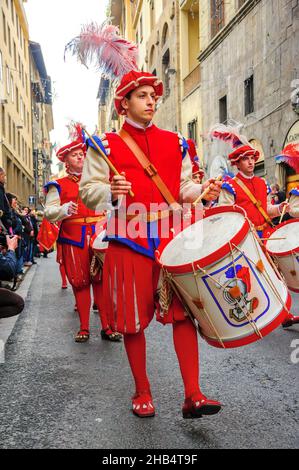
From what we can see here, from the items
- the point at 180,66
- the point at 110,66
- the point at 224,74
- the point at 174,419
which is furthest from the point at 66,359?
the point at 180,66

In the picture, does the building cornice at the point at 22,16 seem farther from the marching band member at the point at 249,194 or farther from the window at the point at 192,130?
the marching band member at the point at 249,194

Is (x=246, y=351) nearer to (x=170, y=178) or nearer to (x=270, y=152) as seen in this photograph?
(x=170, y=178)

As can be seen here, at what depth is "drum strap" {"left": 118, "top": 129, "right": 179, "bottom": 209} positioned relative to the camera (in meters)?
3.23

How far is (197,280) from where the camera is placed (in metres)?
2.76

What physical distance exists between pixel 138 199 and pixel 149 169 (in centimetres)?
18

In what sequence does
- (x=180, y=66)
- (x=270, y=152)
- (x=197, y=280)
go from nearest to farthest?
(x=197, y=280) → (x=270, y=152) → (x=180, y=66)

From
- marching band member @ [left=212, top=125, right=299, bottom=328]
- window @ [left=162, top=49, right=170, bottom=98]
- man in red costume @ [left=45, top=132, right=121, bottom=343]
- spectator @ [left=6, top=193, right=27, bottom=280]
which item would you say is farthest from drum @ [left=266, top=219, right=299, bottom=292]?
window @ [left=162, top=49, right=170, bottom=98]

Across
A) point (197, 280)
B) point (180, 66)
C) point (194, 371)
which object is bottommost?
point (194, 371)

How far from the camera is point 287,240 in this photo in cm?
505

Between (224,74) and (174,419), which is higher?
(224,74)

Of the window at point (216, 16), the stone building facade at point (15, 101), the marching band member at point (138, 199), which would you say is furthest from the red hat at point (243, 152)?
the stone building facade at point (15, 101)

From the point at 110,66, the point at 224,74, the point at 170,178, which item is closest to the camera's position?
the point at 170,178

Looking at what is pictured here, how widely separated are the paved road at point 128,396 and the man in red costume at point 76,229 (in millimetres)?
318
